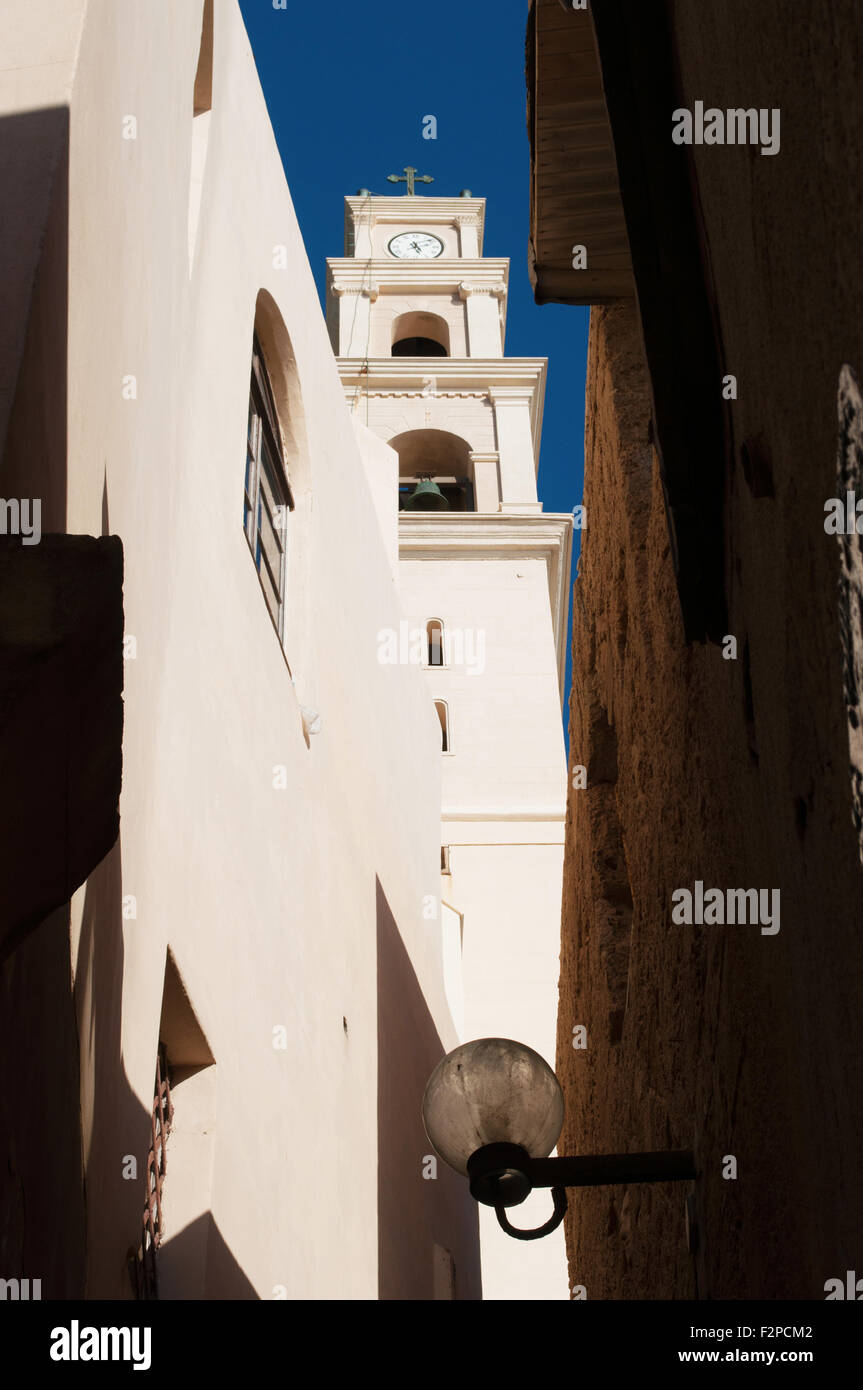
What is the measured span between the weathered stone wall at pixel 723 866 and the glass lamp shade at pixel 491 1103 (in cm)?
37

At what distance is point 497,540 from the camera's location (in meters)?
26.1

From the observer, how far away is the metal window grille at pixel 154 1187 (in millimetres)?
4836

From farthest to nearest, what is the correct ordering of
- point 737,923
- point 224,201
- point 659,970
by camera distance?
point 224,201
point 659,970
point 737,923

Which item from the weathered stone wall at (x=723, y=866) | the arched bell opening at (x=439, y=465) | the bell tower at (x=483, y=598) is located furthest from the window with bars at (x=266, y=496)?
the arched bell opening at (x=439, y=465)

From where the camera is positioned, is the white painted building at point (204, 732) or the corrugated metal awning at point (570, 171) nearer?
the white painted building at point (204, 732)

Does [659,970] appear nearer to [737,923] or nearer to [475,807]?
[737,923]

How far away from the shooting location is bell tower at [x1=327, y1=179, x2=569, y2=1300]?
21.2 meters

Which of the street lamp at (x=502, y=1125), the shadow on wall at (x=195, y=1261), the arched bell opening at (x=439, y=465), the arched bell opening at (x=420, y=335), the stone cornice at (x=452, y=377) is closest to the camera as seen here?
the street lamp at (x=502, y=1125)

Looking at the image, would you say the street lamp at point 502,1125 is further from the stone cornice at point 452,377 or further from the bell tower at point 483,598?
the stone cornice at point 452,377

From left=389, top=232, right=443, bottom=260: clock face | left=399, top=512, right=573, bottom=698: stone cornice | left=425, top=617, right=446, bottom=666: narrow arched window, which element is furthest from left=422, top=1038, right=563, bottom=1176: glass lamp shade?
left=389, top=232, right=443, bottom=260: clock face

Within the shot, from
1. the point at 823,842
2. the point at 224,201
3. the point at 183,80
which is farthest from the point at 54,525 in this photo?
the point at 224,201

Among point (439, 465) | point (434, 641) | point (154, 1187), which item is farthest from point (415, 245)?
point (154, 1187)
